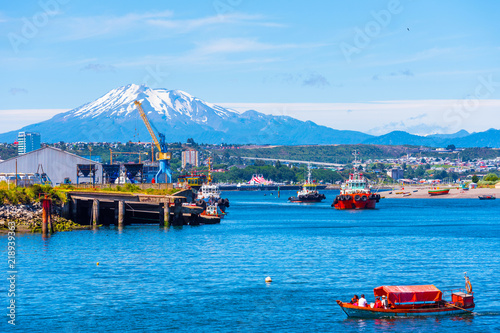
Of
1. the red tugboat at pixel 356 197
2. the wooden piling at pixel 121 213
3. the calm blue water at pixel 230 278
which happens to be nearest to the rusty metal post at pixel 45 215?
the calm blue water at pixel 230 278

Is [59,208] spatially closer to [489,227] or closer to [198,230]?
[198,230]

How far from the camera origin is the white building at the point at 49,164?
146125 millimetres

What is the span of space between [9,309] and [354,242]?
1916 inches

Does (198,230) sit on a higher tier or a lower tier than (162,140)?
lower

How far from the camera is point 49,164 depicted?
5817 inches

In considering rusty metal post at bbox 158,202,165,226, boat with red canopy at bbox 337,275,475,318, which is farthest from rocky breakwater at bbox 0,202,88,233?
boat with red canopy at bbox 337,275,475,318

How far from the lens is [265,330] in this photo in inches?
1566

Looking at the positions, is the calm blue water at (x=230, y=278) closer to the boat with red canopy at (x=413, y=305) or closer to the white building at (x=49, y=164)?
the boat with red canopy at (x=413, y=305)

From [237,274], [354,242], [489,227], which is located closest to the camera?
[237,274]

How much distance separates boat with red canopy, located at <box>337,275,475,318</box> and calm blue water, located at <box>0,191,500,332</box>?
651 millimetres

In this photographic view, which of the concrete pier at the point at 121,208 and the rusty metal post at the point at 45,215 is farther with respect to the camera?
the concrete pier at the point at 121,208

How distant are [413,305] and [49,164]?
119m

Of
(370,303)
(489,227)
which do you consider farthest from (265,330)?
(489,227)

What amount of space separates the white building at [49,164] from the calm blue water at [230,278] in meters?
62.3
